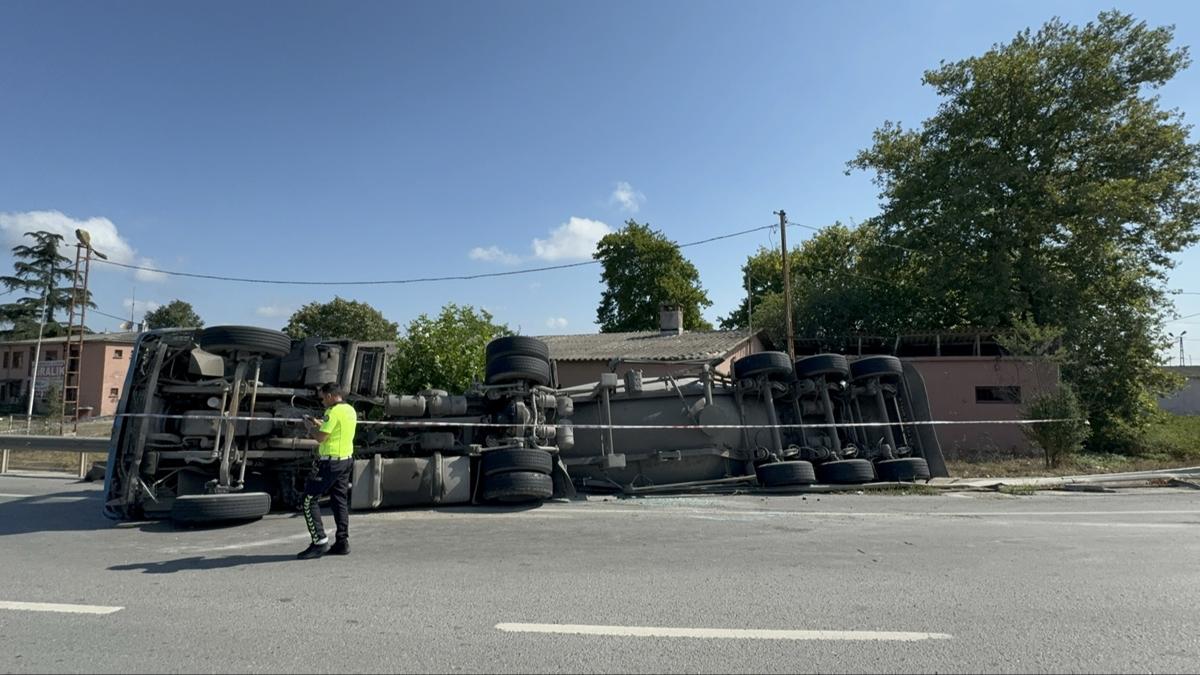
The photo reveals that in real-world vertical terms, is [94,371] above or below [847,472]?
above

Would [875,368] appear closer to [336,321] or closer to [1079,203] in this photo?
[1079,203]

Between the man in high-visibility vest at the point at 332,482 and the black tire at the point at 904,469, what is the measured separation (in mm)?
7822

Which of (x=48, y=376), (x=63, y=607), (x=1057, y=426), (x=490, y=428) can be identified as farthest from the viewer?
(x=48, y=376)

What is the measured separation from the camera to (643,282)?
43.3 metres

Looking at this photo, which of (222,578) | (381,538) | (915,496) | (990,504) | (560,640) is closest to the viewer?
(560,640)

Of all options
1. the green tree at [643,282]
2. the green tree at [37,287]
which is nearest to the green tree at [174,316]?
the green tree at [37,287]

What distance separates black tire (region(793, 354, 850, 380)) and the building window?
10114 millimetres

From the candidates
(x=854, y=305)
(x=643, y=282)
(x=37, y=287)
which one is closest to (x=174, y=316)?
(x=37, y=287)

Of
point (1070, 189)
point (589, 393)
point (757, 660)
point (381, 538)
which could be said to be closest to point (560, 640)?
point (757, 660)

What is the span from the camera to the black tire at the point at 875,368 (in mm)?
10906

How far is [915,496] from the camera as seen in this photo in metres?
9.89

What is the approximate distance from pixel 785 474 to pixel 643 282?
112ft

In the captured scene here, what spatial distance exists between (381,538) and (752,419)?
19.4 ft

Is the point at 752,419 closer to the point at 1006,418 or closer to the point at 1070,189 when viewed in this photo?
the point at 1006,418
